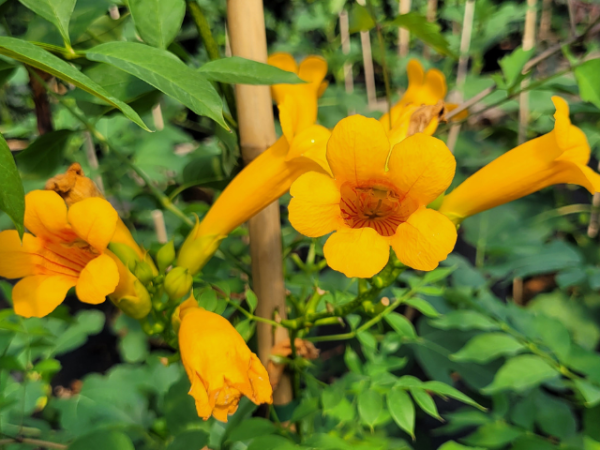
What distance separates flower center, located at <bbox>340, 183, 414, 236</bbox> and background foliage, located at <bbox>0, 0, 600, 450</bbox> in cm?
11

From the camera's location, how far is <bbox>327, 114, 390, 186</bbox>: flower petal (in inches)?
14.3

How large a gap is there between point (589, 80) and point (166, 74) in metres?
0.60

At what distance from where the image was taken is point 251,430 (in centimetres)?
53

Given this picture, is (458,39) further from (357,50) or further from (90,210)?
(90,210)

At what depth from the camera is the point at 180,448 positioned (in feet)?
1.76

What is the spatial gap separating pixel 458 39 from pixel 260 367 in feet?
5.90

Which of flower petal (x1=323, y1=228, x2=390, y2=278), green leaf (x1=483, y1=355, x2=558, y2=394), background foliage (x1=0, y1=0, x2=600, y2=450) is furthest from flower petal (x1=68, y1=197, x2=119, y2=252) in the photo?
green leaf (x1=483, y1=355, x2=558, y2=394)

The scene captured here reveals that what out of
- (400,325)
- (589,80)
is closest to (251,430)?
(400,325)

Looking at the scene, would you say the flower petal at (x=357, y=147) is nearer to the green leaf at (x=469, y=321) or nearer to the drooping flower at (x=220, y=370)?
the drooping flower at (x=220, y=370)

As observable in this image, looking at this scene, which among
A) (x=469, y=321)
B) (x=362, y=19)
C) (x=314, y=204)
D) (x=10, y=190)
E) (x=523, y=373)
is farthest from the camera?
(x=469, y=321)

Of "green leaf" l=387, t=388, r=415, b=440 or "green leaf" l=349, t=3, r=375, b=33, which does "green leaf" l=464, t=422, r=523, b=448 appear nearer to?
"green leaf" l=387, t=388, r=415, b=440

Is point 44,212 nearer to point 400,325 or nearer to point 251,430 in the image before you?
point 251,430

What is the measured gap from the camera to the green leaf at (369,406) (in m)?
0.54

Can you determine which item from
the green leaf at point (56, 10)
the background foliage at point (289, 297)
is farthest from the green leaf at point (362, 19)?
the green leaf at point (56, 10)
